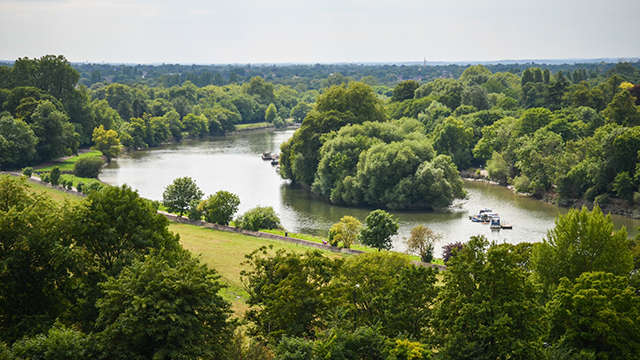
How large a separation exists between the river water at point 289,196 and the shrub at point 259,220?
2.88m

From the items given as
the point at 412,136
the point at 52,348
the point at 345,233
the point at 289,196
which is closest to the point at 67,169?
the point at 289,196

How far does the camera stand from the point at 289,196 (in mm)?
64125

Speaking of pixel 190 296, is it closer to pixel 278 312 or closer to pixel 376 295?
pixel 278 312

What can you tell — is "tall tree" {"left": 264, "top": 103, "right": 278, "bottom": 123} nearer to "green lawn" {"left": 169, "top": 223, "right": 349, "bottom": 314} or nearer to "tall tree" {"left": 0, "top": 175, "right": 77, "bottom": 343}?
"green lawn" {"left": 169, "top": 223, "right": 349, "bottom": 314}

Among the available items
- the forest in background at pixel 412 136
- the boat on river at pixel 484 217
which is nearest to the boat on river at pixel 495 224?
the boat on river at pixel 484 217

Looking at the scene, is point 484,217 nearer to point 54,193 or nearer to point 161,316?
point 54,193

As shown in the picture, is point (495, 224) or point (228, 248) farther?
point (495, 224)

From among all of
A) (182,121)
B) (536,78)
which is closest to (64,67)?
(182,121)

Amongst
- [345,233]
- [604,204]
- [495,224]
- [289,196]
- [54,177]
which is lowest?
[289,196]

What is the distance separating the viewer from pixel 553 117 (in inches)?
2840

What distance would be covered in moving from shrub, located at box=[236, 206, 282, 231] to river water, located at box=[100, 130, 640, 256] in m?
2.88

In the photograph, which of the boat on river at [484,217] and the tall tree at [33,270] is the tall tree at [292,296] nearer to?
the tall tree at [33,270]

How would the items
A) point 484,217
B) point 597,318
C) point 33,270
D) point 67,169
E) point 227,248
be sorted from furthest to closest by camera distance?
point 67,169, point 484,217, point 227,248, point 33,270, point 597,318

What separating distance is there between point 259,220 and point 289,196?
17.5m
